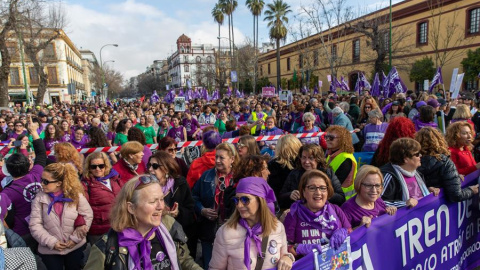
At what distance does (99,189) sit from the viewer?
355 centimetres

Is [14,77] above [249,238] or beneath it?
above

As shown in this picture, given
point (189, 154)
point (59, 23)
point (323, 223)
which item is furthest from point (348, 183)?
point (59, 23)

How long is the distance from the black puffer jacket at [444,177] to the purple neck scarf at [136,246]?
3.02 m

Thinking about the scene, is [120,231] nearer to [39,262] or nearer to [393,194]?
[39,262]

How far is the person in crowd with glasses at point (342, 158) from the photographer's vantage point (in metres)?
4.08

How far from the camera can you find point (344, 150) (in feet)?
13.9

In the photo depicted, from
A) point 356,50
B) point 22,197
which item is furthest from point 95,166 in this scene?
point 356,50

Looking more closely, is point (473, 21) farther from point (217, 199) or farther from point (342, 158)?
point (217, 199)

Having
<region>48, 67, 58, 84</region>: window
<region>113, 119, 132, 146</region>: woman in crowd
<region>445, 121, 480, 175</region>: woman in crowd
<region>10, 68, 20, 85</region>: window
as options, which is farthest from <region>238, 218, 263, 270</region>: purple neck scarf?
<region>48, 67, 58, 84</region>: window

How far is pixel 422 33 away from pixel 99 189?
33.2 meters

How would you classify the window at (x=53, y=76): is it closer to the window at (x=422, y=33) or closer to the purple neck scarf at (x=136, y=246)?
the window at (x=422, y=33)

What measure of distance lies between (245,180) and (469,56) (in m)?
26.8

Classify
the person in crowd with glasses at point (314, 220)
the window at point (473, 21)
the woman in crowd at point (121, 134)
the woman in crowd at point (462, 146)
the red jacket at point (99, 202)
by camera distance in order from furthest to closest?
the window at point (473, 21) < the woman in crowd at point (121, 134) < the woman in crowd at point (462, 146) < the red jacket at point (99, 202) < the person in crowd with glasses at point (314, 220)

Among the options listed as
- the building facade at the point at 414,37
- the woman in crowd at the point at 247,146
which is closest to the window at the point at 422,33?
the building facade at the point at 414,37
